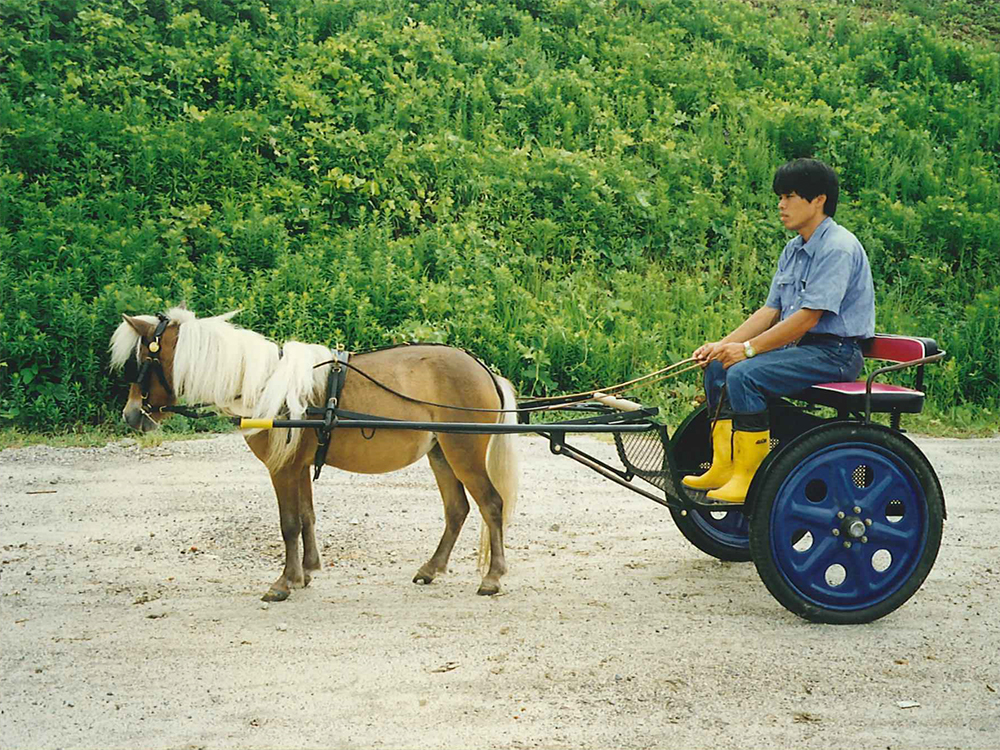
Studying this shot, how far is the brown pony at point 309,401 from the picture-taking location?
5.04 metres

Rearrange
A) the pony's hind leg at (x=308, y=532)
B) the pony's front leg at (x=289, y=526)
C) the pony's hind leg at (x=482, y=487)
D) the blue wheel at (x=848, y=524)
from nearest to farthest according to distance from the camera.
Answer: the blue wheel at (x=848, y=524) → the pony's front leg at (x=289, y=526) → the pony's hind leg at (x=482, y=487) → the pony's hind leg at (x=308, y=532)

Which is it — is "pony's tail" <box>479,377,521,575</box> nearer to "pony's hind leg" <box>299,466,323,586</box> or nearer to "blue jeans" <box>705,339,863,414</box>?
"pony's hind leg" <box>299,466,323,586</box>

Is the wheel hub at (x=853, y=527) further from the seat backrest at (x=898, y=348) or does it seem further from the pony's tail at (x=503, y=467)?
the pony's tail at (x=503, y=467)

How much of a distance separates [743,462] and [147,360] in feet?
9.56

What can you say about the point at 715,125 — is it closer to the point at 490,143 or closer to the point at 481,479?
the point at 490,143

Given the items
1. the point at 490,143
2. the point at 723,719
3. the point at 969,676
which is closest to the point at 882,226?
the point at 490,143

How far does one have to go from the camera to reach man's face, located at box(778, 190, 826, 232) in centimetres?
495

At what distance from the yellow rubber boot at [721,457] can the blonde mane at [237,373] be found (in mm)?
1960

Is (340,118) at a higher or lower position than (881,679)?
higher

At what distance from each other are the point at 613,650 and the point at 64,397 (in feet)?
20.6

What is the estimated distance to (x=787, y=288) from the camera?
17.1 feet

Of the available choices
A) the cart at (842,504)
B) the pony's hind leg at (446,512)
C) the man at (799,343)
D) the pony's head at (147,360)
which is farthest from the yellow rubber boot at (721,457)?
the pony's head at (147,360)

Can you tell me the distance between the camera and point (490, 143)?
1236 cm

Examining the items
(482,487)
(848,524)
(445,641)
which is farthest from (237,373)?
(848,524)
